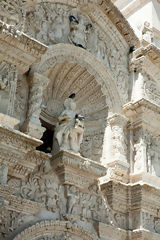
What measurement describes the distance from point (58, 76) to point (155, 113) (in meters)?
2.16

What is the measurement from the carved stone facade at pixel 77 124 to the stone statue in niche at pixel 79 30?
0.08ft

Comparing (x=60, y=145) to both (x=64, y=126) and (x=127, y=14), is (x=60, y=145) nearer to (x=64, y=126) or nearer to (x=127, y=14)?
(x=64, y=126)

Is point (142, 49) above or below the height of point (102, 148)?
above

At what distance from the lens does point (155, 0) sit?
40.9 feet

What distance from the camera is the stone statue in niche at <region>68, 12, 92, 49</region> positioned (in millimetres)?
8797

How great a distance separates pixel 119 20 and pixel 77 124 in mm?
3109

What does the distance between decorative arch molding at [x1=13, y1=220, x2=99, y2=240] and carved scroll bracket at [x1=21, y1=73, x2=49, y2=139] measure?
1.41 meters

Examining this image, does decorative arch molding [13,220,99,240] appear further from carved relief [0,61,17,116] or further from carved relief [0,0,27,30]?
carved relief [0,0,27,30]

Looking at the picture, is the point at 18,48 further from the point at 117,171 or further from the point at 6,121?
the point at 117,171

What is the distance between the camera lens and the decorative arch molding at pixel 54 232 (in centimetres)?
653

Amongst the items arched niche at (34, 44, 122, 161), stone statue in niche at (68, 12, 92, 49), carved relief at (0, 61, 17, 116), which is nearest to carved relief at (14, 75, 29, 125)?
carved relief at (0, 61, 17, 116)

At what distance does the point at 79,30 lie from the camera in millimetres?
8992

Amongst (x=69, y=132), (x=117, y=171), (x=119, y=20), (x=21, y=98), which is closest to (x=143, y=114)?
(x=117, y=171)

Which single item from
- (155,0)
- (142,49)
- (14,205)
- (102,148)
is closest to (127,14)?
(155,0)
